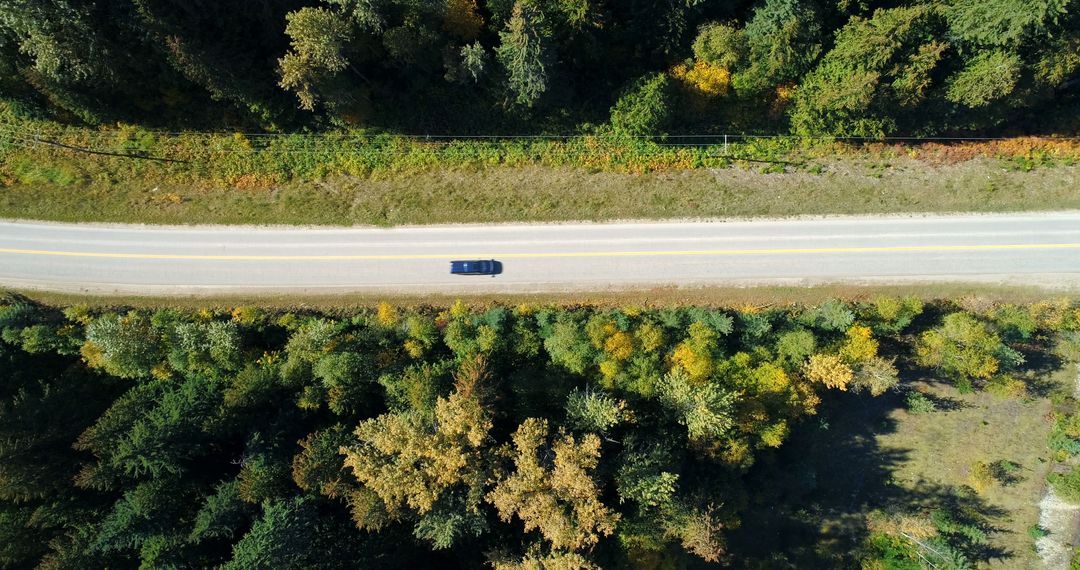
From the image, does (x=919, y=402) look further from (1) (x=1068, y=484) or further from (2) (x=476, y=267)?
(2) (x=476, y=267)

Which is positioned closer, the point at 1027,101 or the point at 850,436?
the point at 1027,101

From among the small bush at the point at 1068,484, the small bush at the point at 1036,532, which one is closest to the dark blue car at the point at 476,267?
the small bush at the point at 1068,484

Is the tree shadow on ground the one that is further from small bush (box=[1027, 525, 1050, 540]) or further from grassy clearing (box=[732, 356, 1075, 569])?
small bush (box=[1027, 525, 1050, 540])

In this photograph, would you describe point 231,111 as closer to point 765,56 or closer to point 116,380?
point 116,380

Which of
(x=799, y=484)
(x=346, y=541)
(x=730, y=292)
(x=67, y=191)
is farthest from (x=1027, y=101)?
(x=67, y=191)

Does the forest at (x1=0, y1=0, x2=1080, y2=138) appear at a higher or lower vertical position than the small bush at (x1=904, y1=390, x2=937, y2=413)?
higher

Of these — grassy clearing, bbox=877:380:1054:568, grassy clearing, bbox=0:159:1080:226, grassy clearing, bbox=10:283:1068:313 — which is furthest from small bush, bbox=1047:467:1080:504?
grassy clearing, bbox=0:159:1080:226
